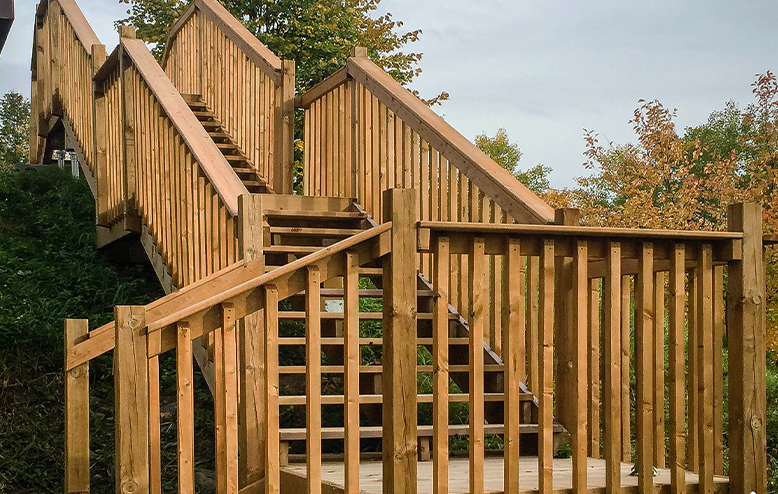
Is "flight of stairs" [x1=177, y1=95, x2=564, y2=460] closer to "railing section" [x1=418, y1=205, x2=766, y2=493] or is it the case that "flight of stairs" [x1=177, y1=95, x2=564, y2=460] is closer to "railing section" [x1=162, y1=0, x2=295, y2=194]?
"railing section" [x1=162, y1=0, x2=295, y2=194]

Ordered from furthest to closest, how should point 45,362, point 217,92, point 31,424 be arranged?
point 217,92
point 45,362
point 31,424

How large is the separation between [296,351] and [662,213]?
787cm

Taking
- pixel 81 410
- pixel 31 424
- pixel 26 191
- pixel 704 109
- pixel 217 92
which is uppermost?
pixel 704 109

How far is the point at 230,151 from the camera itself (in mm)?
9969

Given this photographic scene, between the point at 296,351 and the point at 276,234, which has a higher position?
the point at 276,234

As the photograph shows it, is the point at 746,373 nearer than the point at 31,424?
Yes

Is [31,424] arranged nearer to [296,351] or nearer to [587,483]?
[296,351]

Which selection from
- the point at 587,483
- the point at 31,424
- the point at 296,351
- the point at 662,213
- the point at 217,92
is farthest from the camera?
the point at 662,213

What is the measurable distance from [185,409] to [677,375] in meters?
2.29

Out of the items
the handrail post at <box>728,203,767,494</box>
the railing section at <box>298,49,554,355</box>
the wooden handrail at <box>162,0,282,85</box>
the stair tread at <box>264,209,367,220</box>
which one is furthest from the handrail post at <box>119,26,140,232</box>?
the handrail post at <box>728,203,767,494</box>

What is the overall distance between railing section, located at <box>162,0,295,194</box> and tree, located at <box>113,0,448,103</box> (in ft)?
15.2

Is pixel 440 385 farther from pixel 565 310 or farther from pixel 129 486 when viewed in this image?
pixel 565 310

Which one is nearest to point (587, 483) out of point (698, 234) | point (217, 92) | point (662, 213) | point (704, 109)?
point (698, 234)

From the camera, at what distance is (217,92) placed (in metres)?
10.4
